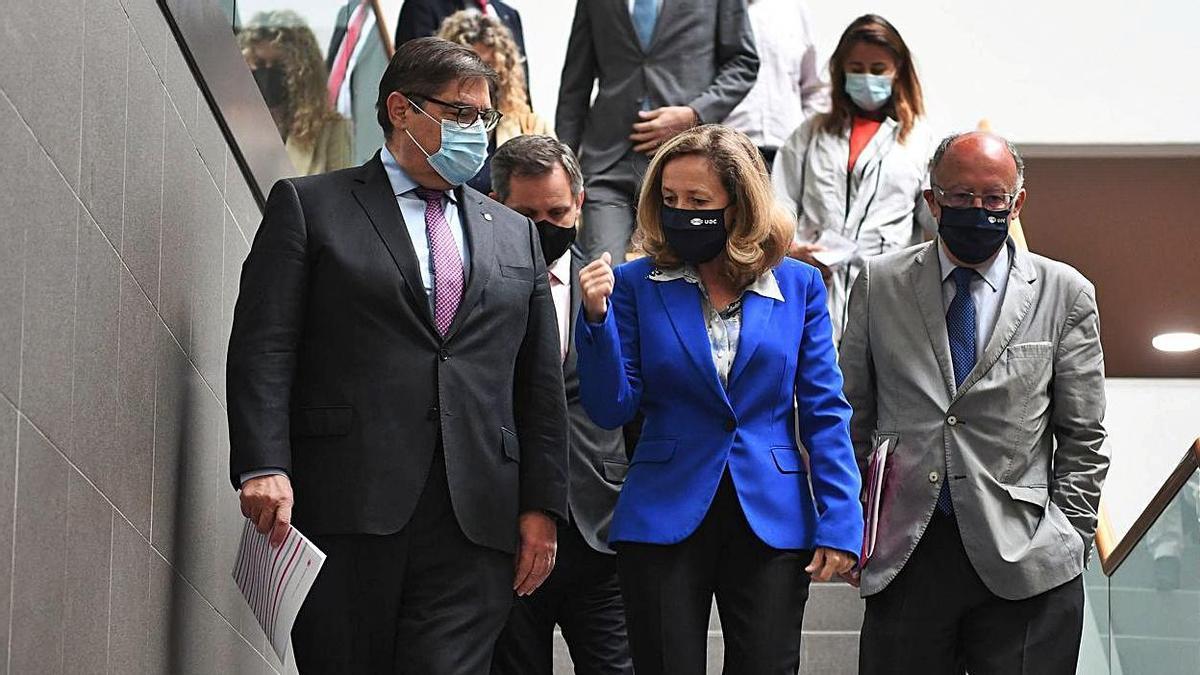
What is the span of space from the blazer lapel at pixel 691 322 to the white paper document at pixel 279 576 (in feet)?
3.23

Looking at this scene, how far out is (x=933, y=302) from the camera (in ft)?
14.8

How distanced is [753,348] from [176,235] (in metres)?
1.24

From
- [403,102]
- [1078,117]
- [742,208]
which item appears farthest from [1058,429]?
[1078,117]

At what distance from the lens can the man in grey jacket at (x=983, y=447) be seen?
4.26 meters

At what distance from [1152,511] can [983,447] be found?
1.58m

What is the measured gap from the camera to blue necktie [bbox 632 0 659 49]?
7.21 meters

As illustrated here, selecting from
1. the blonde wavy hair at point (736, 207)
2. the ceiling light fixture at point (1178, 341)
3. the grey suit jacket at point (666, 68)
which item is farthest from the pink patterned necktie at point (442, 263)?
the ceiling light fixture at point (1178, 341)

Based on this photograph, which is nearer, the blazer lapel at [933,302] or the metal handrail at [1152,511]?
the blazer lapel at [933,302]

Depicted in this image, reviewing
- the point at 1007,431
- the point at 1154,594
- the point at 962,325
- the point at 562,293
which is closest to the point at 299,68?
the point at 562,293

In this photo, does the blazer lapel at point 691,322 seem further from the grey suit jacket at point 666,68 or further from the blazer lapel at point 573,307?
the grey suit jacket at point 666,68

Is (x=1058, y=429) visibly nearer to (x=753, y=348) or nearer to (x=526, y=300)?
(x=753, y=348)

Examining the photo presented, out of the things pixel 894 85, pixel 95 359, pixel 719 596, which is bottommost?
pixel 719 596

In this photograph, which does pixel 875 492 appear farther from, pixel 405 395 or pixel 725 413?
pixel 405 395

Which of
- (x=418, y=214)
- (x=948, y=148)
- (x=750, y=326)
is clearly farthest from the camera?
(x=948, y=148)
